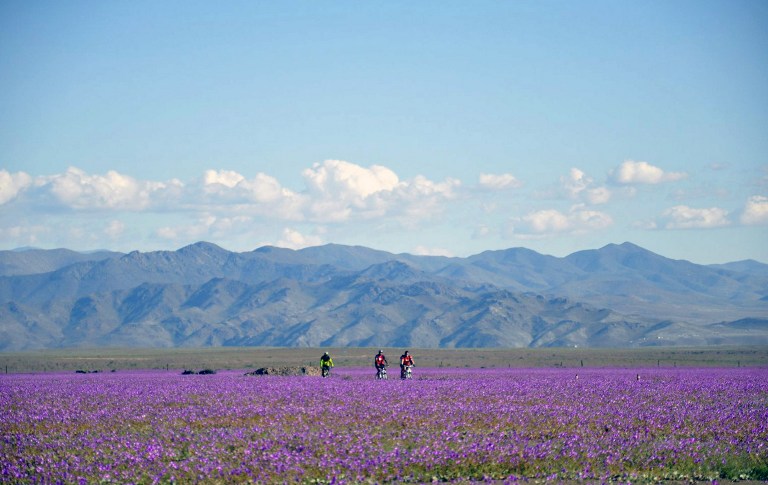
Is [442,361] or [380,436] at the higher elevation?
[442,361]

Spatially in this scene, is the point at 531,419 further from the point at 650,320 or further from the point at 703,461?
the point at 650,320

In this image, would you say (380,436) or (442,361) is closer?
(380,436)

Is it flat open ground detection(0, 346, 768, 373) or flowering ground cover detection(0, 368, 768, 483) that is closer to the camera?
flowering ground cover detection(0, 368, 768, 483)

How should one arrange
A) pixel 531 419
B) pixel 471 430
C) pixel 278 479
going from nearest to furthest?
pixel 278 479
pixel 471 430
pixel 531 419

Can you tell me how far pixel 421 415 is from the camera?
25.2 m

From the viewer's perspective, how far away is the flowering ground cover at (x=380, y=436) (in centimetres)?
1844

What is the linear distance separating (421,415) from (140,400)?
1050 centimetres

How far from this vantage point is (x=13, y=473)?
730 inches

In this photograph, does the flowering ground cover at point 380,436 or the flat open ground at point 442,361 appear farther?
the flat open ground at point 442,361

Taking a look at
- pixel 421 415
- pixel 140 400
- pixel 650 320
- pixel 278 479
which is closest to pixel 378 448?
pixel 278 479

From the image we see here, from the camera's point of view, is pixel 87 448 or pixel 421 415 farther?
pixel 421 415

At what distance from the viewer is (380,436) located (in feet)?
69.7

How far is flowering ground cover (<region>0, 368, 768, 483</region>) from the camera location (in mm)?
18438

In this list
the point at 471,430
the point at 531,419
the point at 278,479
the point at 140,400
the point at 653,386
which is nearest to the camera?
the point at 278,479
